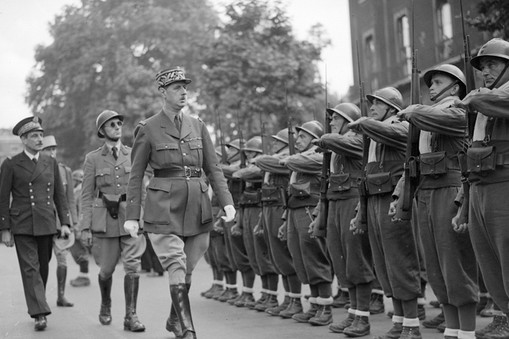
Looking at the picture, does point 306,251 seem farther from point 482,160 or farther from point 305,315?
point 482,160

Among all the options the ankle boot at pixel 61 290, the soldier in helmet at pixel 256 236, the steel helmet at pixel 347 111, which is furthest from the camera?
the ankle boot at pixel 61 290

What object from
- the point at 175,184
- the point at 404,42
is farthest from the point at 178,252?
the point at 404,42

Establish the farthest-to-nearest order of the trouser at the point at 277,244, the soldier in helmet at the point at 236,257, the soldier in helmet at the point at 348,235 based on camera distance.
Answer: the soldier in helmet at the point at 236,257 < the trouser at the point at 277,244 < the soldier in helmet at the point at 348,235

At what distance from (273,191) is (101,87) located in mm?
29246

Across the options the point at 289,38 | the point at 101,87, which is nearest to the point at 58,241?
the point at 289,38

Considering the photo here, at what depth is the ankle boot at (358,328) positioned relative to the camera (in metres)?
8.99

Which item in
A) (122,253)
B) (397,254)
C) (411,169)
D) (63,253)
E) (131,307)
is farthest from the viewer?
(63,253)

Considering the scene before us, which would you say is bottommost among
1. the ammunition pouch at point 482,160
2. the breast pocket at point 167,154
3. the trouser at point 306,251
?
the trouser at point 306,251

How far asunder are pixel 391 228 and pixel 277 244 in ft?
10.3

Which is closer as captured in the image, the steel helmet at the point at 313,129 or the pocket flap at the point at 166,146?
the pocket flap at the point at 166,146

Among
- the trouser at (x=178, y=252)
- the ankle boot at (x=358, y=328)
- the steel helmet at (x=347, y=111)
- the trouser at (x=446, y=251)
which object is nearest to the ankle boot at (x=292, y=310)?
the ankle boot at (x=358, y=328)

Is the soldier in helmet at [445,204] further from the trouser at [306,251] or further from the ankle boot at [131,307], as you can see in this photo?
the ankle boot at [131,307]

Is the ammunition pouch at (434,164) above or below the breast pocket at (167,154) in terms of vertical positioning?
below

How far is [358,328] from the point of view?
903cm
